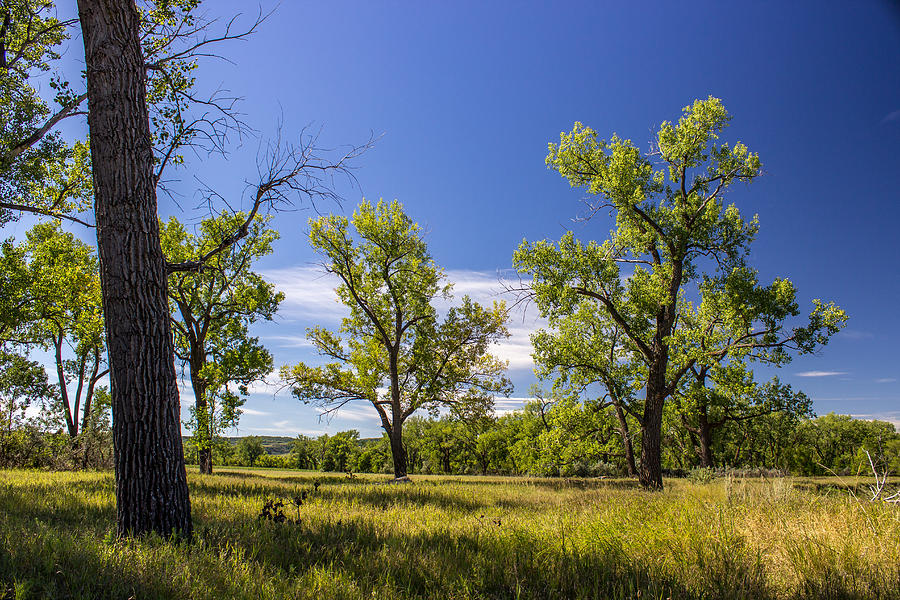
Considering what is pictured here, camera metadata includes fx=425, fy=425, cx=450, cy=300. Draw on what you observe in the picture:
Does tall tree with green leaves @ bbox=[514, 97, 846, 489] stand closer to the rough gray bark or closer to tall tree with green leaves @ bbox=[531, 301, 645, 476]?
tall tree with green leaves @ bbox=[531, 301, 645, 476]

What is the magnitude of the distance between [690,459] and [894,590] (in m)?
65.6

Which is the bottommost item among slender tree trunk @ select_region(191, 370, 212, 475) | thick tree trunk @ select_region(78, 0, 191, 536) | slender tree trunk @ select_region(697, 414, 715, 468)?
slender tree trunk @ select_region(697, 414, 715, 468)

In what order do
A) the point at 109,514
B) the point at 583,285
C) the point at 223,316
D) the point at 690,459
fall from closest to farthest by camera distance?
the point at 109,514
the point at 583,285
the point at 223,316
the point at 690,459

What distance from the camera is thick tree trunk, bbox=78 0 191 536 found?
4.70 meters

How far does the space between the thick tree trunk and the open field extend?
56 centimetres

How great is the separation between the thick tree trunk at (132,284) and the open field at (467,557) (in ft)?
1.84

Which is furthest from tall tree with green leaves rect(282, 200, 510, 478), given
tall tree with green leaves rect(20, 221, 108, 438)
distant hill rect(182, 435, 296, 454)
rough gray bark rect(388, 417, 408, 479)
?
distant hill rect(182, 435, 296, 454)

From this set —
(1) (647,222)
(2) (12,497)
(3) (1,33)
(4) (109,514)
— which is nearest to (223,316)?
(3) (1,33)

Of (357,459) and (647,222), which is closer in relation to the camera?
(647,222)

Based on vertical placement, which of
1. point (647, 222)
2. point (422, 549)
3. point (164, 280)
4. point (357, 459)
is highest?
point (647, 222)

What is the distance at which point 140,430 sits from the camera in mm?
4691

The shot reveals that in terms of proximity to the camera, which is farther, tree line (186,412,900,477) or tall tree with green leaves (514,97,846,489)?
tree line (186,412,900,477)

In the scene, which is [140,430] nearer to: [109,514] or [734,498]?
[109,514]

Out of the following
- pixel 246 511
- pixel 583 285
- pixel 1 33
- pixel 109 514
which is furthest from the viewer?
pixel 583 285
